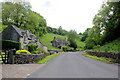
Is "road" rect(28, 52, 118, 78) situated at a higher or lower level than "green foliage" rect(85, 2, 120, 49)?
lower

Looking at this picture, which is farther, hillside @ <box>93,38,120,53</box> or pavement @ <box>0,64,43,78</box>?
hillside @ <box>93,38,120,53</box>

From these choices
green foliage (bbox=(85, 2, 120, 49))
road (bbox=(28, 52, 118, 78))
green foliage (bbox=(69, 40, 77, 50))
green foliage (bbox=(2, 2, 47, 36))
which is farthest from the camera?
green foliage (bbox=(69, 40, 77, 50))

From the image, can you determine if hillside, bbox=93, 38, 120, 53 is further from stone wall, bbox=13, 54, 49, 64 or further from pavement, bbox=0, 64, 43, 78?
pavement, bbox=0, 64, 43, 78

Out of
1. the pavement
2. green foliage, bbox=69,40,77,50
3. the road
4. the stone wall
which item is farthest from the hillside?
green foliage, bbox=69,40,77,50

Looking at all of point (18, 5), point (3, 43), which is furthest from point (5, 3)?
point (3, 43)

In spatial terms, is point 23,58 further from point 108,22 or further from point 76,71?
point 108,22

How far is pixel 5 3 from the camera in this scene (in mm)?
51625

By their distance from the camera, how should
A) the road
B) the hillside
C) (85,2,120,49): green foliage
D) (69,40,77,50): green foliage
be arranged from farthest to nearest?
(69,40,77,50): green foliage < (85,2,120,49): green foliage < the hillside < the road

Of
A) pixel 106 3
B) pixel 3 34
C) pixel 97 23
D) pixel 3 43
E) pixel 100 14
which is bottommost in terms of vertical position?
pixel 3 43

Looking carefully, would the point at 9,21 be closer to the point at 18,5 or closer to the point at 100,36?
the point at 18,5

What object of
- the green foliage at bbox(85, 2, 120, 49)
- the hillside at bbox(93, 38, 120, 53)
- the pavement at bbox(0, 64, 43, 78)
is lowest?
the pavement at bbox(0, 64, 43, 78)

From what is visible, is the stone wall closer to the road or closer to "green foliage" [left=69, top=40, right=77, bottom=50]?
the road

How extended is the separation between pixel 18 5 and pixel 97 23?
28711 millimetres

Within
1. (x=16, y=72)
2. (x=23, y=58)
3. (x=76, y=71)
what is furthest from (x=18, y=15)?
(x=76, y=71)
